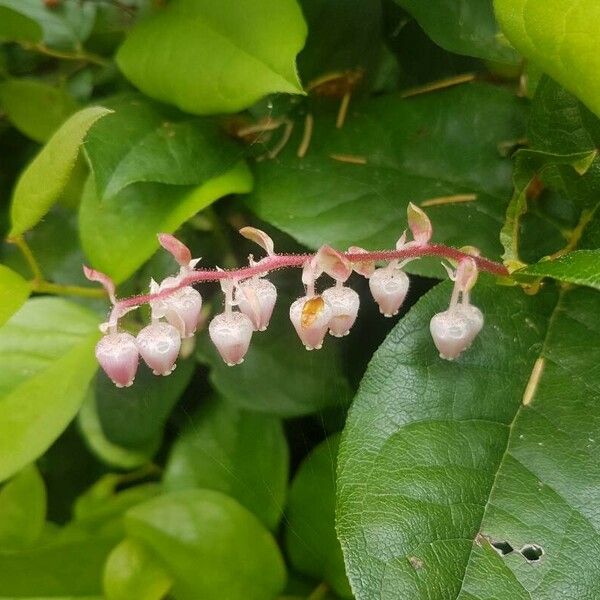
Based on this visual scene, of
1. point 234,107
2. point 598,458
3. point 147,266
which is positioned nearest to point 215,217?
point 147,266

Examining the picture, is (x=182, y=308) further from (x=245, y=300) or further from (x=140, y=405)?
(x=140, y=405)

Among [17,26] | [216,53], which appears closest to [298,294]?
[216,53]

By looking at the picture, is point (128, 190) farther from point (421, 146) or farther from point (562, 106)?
point (562, 106)

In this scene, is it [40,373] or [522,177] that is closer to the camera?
[522,177]

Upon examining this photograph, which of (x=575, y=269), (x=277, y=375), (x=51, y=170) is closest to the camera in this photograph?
(x=575, y=269)

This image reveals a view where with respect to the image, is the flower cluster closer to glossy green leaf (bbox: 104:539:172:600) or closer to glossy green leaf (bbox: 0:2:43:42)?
glossy green leaf (bbox: 104:539:172:600)

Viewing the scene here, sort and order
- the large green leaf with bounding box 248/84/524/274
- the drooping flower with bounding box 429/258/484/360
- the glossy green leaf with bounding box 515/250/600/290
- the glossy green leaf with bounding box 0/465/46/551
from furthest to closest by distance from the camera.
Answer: the glossy green leaf with bounding box 0/465/46/551, the large green leaf with bounding box 248/84/524/274, the drooping flower with bounding box 429/258/484/360, the glossy green leaf with bounding box 515/250/600/290

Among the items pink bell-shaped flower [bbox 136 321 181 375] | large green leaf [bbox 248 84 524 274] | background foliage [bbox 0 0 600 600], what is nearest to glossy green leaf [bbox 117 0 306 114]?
background foliage [bbox 0 0 600 600]
